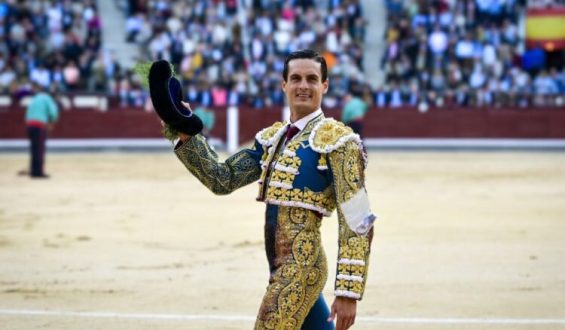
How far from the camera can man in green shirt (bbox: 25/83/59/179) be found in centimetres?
1421

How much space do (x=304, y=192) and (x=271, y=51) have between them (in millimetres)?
16987

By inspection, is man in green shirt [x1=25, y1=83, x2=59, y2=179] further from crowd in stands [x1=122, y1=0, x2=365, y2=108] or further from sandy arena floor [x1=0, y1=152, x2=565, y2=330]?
crowd in stands [x1=122, y1=0, x2=365, y2=108]

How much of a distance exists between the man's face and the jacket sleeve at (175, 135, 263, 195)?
0.31m

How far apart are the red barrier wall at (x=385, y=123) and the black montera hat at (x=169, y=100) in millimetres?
16417

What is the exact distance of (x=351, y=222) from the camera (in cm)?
354

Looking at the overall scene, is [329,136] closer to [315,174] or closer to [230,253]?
[315,174]

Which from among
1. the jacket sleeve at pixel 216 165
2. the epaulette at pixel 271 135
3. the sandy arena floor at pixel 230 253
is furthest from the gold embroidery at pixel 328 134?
the sandy arena floor at pixel 230 253

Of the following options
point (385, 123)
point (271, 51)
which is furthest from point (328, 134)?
point (385, 123)

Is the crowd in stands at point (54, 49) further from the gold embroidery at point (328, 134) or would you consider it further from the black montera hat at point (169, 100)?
the gold embroidery at point (328, 134)

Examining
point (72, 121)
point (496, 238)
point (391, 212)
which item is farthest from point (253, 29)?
point (496, 238)

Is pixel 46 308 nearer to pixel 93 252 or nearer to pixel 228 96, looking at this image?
pixel 93 252

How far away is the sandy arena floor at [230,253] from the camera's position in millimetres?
6324

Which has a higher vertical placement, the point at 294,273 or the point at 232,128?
the point at 294,273

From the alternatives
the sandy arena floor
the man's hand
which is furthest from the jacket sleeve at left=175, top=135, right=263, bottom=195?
the sandy arena floor
